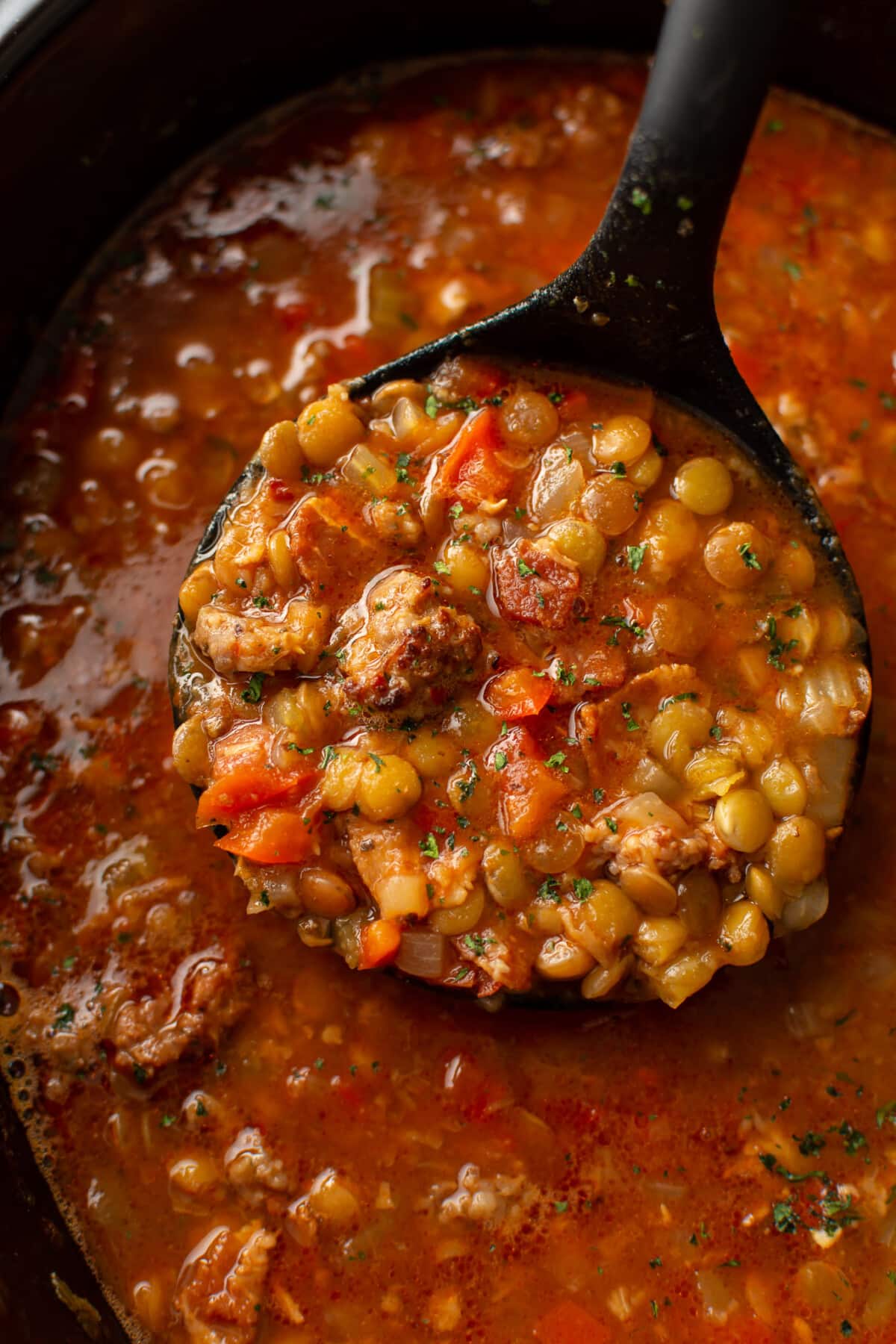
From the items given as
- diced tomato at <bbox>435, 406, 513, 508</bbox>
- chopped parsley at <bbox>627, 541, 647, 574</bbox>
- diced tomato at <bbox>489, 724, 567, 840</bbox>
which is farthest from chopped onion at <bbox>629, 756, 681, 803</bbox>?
diced tomato at <bbox>435, 406, 513, 508</bbox>

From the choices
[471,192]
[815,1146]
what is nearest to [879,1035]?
[815,1146]

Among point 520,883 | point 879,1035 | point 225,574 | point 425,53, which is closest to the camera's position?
point 520,883

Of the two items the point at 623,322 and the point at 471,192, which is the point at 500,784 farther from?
the point at 471,192

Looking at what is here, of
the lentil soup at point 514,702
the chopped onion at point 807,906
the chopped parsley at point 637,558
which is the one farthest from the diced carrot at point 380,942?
the chopped parsley at point 637,558

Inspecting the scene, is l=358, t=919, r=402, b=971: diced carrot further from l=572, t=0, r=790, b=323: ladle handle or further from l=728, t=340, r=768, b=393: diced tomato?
l=728, t=340, r=768, b=393: diced tomato

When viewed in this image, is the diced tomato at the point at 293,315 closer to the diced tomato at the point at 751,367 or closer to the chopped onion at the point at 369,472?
the chopped onion at the point at 369,472
